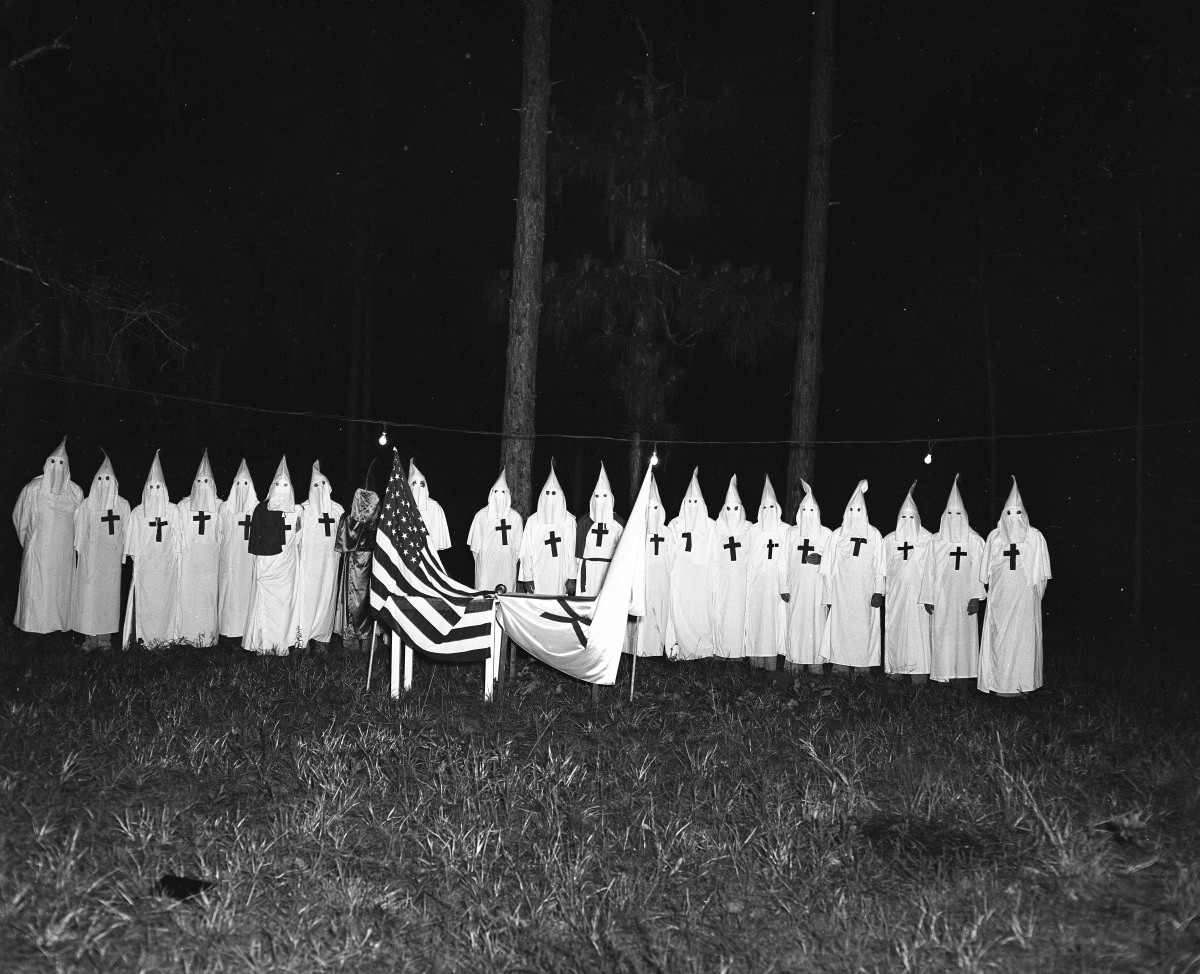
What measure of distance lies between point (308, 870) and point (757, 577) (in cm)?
693

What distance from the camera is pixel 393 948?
17.1 ft

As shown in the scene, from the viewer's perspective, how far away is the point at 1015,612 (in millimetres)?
10680

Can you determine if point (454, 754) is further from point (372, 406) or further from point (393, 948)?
point (372, 406)

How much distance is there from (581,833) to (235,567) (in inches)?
272

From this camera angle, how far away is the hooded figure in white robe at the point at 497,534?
39.1 ft

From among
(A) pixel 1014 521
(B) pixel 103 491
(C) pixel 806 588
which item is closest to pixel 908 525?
(A) pixel 1014 521

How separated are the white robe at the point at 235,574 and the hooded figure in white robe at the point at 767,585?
18.9 ft

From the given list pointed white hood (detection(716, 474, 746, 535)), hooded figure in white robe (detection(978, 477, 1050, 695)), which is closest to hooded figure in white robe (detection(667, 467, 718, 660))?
pointed white hood (detection(716, 474, 746, 535))

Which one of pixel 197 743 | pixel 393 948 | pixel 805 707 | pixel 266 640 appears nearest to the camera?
pixel 393 948

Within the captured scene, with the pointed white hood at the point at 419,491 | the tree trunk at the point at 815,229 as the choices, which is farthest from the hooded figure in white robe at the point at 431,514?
the tree trunk at the point at 815,229

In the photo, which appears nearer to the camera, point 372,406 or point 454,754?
point 454,754

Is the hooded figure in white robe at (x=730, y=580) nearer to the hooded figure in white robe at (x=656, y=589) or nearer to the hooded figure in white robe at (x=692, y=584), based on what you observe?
the hooded figure in white robe at (x=692, y=584)

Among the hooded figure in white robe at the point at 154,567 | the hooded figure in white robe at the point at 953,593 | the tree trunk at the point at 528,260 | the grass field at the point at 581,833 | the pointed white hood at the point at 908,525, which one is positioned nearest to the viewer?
the grass field at the point at 581,833

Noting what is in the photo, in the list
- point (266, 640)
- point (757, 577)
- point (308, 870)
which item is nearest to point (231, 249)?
point (266, 640)
